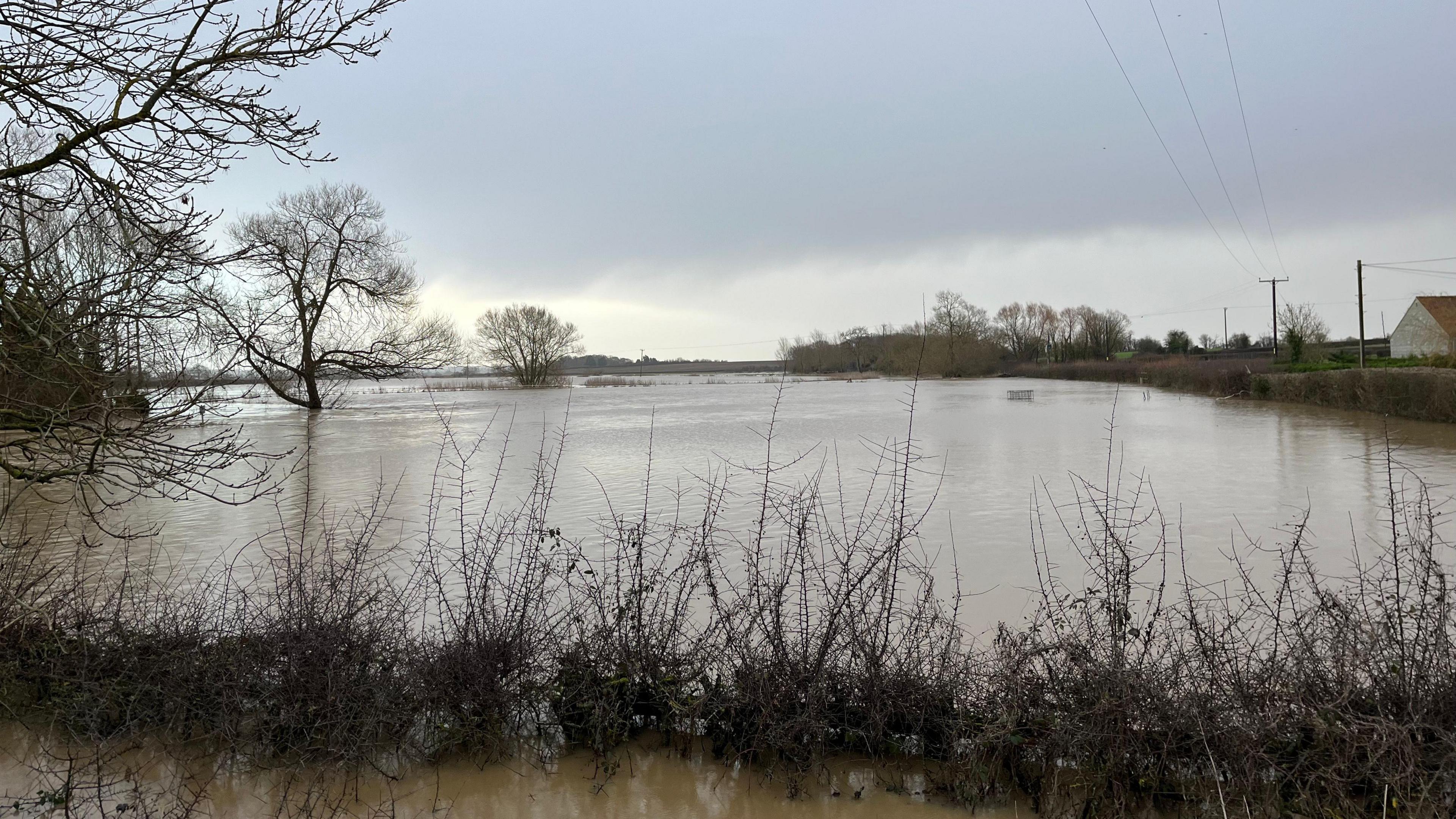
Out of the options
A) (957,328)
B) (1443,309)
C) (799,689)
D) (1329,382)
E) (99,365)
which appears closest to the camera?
(799,689)

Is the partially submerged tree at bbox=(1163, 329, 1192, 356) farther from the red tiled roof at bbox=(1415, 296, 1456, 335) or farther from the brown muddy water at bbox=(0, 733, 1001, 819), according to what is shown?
the brown muddy water at bbox=(0, 733, 1001, 819)

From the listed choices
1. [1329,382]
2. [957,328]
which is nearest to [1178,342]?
[957,328]

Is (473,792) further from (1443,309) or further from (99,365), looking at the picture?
(1443,309)

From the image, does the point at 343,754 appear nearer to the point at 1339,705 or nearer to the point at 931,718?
the point at 931,718

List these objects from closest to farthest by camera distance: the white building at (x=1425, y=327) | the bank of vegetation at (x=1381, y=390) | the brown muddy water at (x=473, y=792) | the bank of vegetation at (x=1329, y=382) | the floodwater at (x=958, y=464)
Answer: the brown muddy water at (x=473, y=792)
the floodwater at (x=958, y=464)
the bank of vegetation at (x=1381, y=390)
the bank of vegetation at (x=1329, y=382)
the white building at (x=1425, y=327)

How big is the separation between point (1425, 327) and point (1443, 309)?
1369 millimetres

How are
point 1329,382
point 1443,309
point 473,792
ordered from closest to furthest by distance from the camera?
point 473,792 → point 1329,382 → point 1443,309

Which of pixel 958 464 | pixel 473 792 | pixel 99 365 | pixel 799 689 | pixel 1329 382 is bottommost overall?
pixel 473 792

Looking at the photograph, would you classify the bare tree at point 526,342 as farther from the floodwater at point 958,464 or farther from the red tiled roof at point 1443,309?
the red tiled roof at point 1443,309

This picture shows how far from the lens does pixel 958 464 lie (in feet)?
55.5

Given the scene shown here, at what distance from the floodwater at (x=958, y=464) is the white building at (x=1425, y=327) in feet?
71.7

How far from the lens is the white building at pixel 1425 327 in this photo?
159ft

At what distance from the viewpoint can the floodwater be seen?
10.0 m

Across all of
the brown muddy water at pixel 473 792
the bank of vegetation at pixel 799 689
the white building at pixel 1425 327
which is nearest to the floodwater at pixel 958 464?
the bank of vegetation at pixel 799 689
